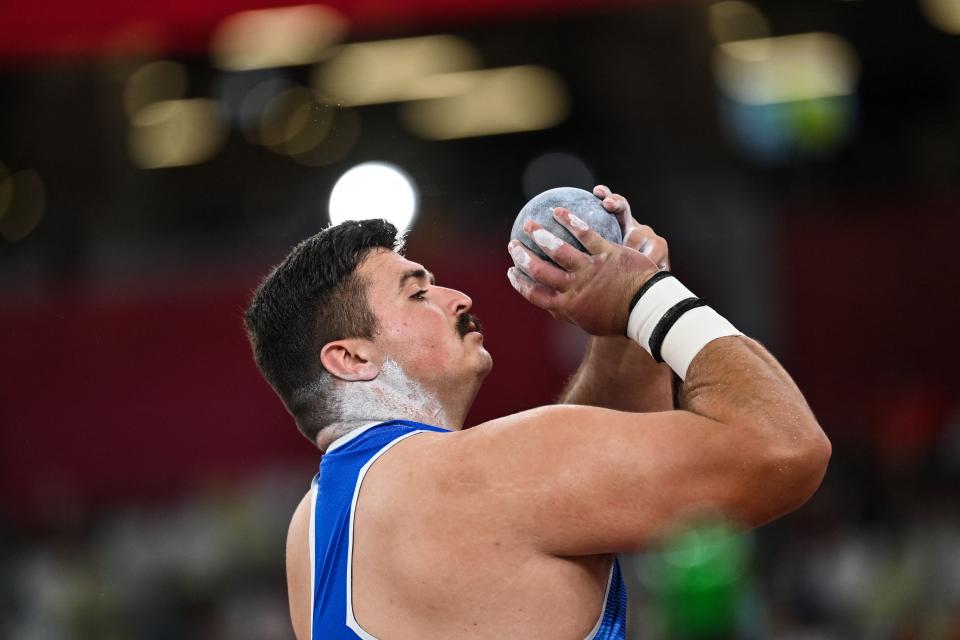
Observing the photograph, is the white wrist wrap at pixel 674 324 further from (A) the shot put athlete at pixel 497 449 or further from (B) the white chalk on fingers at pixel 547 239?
(B) the white chalk on fingers at pixel 547 239

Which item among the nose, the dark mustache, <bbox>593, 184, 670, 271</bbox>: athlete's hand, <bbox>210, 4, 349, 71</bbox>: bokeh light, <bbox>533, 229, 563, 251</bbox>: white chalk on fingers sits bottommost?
<bbox>210, 4, 349, 71</bbox>: bokeh light

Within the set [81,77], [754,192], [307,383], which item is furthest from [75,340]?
[307,383]

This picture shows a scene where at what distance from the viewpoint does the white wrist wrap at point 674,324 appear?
8.70ft

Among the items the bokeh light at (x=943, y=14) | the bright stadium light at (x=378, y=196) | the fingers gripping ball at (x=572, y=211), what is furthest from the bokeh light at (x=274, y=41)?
the bokeh light at (x=943, y=14)

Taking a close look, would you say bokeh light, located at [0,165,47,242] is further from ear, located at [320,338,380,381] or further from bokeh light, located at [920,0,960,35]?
ear, located at [320,338,380,381]

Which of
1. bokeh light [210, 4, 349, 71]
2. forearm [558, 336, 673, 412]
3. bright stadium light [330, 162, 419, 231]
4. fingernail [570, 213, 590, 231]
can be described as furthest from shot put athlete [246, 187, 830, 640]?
bokeh light [210, 4, 349, 71]

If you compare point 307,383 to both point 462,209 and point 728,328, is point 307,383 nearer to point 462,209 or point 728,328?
point 728,328

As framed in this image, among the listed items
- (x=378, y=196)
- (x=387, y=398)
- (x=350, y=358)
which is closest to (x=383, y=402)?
(x=387, y=398)

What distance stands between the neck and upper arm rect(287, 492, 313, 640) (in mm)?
201

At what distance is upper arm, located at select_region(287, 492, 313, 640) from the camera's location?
2830 mm

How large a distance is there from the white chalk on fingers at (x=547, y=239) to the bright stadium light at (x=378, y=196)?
3.35 m

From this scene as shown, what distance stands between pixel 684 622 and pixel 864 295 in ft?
17.7

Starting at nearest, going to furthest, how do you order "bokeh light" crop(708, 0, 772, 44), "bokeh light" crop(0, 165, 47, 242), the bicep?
the bicep
"bokeh light" crop(708, 0, 772, 44)
"bokeh light" crop(0, 165, 47, 242)

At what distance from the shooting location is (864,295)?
9461mm
